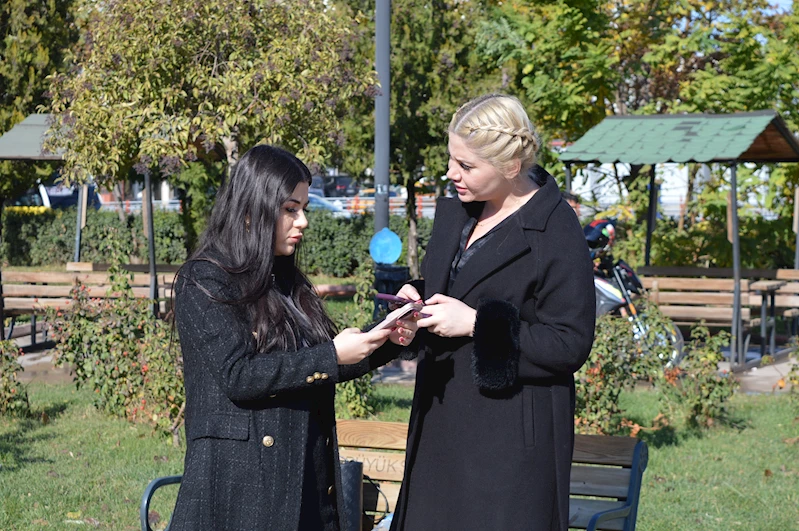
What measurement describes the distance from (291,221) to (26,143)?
33.6ft

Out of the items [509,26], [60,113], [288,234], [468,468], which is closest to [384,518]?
[468,468]

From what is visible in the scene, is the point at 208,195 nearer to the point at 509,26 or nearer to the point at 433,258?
the point at 509,26

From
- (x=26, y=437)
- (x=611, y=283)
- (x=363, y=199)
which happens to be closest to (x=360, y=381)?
(x=26, y=437)

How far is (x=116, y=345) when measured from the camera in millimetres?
7160

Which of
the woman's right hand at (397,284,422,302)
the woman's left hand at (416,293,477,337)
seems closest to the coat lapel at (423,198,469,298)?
the woman's right hand at (397,284,422,302)

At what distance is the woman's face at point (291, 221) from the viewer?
2670 millimetres

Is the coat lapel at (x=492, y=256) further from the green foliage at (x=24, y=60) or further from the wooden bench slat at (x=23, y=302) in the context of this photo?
the green foliage at (x=24, y=60)

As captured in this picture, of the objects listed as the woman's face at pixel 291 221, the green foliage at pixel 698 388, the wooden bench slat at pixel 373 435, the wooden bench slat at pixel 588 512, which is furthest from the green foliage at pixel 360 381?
the woman's face at pixel 291 221

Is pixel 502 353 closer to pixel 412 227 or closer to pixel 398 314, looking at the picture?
pixel 398 314

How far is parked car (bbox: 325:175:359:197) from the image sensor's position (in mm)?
45594

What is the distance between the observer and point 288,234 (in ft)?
8.91

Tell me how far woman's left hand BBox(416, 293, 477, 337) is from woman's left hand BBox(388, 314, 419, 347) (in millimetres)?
33

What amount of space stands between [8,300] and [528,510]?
941 centimetres

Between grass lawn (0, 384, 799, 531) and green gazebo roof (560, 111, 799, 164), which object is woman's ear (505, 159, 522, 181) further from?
green gazebo roof (560, 111, 799, 164)
